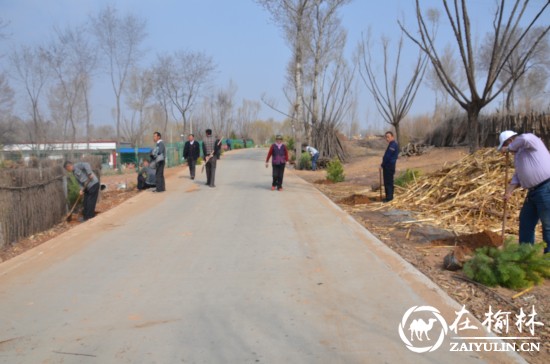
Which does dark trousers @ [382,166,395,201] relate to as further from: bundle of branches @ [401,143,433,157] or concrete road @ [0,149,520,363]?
bundle of branches @ [401,143,433,157]

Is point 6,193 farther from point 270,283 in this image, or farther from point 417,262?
point 417,262

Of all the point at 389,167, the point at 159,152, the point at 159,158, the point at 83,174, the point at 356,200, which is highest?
the point at 159,152

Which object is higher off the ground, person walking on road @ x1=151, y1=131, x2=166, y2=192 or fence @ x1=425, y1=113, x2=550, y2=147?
fence @ x1=425, y1=113, x2=550, y2=147

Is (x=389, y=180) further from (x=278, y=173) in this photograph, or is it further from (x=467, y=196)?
(x=278, y=173)

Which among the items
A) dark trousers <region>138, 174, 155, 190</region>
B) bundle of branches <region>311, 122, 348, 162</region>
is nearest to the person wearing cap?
dark trousers <region>138, 174, 155, 190</region>

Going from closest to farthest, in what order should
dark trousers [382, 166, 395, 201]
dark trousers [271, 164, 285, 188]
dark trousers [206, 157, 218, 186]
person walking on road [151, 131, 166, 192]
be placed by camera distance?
dark trousers [382, 166, 395, 201] < person walking on road [151, 131, 166, 192] < dark trousers [271, 164, 285, 188] < dark trousers [206, 157, 218, 186]

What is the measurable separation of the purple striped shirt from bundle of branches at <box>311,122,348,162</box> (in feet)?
66.8

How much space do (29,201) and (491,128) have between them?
63.6 ft

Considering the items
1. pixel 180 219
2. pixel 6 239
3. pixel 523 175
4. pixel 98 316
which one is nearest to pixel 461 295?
pixel 523 175

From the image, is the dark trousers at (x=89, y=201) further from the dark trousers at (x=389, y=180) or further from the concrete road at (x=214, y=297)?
the dark trousers at (x=389, y=180)

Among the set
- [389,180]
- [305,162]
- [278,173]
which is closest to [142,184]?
[278,173]

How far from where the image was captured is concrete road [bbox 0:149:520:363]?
379 centimetres

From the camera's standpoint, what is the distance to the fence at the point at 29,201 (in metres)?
7.87

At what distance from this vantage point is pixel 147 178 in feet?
48.6
